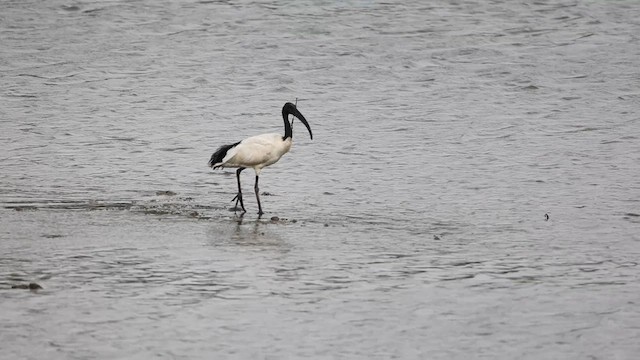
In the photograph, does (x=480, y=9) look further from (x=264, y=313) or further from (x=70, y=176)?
(x=264, y=313)

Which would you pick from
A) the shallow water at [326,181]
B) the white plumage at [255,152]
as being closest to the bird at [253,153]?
the white plumage at [255,152]

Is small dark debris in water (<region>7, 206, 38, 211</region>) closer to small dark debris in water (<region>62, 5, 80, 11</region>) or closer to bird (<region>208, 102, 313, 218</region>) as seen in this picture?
bird (<region>208, 102, 313, 218</region>)

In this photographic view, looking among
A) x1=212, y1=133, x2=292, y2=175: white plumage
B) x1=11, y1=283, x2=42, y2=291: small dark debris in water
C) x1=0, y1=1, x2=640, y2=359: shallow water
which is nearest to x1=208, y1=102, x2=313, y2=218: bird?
x1=212, y1=133, x2=292, y2=175: white plumage

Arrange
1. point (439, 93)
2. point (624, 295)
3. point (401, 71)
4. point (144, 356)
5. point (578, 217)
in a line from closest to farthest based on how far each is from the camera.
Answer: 1. point (144, 356)
2. point (624, 295)
3. point (578, 217)
4. point (439, 93)
5. point (401, 71)

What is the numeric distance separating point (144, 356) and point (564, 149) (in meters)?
7.33

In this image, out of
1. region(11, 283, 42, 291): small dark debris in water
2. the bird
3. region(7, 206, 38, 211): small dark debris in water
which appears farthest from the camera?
the bird

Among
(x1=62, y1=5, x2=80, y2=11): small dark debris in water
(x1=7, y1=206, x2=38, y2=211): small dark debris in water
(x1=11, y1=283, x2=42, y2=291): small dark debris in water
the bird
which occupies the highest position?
(x1=62, y1=5, x2=80, y2=11): small dark debris in water

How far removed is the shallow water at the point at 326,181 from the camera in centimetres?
740

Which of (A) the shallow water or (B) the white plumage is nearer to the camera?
(A) the shallow water

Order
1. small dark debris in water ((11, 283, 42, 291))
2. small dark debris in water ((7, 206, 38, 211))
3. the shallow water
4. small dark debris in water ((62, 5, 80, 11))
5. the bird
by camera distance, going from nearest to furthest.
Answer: the shallow water
small dark debris in water ((11, 283, 42, 291))
small dark debris in water ((7, 206, 38, 211))
the bird
small dark debris in water ((62, 5, 80, 11))

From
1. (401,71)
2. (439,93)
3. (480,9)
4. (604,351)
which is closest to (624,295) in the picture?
(604,351)

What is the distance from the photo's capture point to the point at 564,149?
13.1 m

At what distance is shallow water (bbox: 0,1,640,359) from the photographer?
740cm

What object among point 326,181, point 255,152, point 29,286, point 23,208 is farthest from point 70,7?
point 29,286
